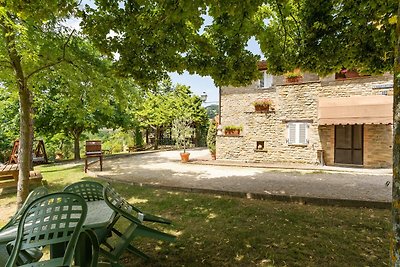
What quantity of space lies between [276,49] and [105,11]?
468 centimetres

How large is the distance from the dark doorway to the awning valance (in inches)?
62.0

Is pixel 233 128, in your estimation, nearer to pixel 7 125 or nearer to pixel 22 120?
pixel 22 120

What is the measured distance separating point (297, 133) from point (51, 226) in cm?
1425

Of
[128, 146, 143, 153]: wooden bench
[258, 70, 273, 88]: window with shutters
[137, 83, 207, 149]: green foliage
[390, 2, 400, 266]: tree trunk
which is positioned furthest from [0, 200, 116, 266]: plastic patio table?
[128, 146, 143, 153]: wooden bench

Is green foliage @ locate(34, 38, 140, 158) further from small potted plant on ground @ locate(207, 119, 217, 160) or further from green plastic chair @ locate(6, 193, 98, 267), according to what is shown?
small potted plant on ground @ locate(207, 119, 217, 160)

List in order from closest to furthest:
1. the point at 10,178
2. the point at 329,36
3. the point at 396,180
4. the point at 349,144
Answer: the point at 396,180
the point at 329,36
the point at 10,178
the point at 349,144

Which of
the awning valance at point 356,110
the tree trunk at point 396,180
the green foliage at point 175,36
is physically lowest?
the tree trunk at point 396,180

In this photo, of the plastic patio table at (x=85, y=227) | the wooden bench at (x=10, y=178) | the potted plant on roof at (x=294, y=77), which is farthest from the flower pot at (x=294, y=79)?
the plastic patio table at (x=85, y=227)

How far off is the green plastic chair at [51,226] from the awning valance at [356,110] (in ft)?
43.9

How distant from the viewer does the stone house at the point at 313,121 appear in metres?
12.1

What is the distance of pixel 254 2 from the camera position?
454cm

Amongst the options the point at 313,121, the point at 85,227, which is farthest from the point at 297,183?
the point at 85,227

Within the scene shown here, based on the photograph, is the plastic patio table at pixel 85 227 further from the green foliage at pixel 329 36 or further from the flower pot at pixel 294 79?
the flower pot at pixel 294 79

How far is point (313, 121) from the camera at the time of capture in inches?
546
